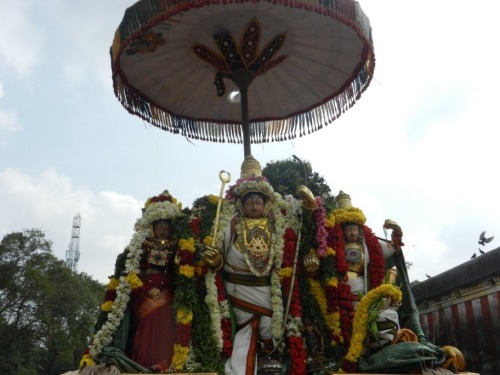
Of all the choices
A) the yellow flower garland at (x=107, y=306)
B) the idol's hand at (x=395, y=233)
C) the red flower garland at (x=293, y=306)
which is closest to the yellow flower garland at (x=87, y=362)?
the yellow flower garland at (x=107, y=306)

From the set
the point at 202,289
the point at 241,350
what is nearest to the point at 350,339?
the point at 241,350

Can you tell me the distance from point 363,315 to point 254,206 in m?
1.92

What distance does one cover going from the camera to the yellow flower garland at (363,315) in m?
5.33

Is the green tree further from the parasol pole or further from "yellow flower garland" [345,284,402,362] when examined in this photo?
"yellow flower garland" [345,284,402,362]

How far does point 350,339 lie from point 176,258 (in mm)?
2256

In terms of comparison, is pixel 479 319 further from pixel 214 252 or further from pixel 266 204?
pixel 214 252

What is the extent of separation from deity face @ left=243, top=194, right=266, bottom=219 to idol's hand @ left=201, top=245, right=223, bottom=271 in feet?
2.51

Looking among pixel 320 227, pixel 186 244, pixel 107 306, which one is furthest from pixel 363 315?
pixel 107 306

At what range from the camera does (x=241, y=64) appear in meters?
7.61

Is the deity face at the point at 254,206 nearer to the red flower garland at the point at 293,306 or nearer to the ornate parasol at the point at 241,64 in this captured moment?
the red flower garland at the point at 293,306

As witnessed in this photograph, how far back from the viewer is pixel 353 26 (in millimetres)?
6473

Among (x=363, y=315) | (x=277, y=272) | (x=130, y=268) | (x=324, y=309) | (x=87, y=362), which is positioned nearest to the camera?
(x=87, y=362)

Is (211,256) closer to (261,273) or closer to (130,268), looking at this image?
(261,273)

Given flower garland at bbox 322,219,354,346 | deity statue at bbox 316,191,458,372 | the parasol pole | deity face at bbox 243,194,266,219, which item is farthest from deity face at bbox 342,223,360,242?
the parasol pole
